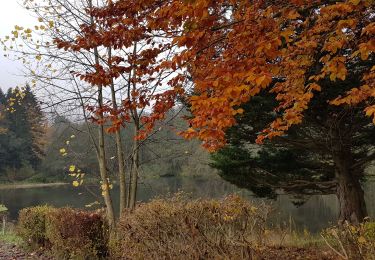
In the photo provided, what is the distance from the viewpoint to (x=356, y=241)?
4598mm

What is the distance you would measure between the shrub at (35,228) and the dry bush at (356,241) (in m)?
6.08

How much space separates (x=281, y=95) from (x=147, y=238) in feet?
13.2

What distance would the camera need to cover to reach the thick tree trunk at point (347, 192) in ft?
33.3

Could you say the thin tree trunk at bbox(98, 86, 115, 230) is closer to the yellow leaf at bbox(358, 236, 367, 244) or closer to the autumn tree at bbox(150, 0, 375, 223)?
the autumn tree at bbox(150, 0, 375, 223)

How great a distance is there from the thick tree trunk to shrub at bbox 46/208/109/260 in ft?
19.0

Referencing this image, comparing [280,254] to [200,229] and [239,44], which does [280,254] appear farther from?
[239,44]

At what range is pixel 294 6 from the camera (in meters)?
5.05

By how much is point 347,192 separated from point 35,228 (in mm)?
7200

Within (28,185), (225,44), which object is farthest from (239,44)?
(28,185)

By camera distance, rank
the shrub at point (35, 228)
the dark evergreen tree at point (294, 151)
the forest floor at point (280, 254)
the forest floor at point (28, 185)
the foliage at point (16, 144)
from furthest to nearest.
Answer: the foliage at point (16, 144)
the forest floor at point (28, 185)
the dark evergreen tree at point (294, 151)
the shrub at point (35, 228)
the forest floor at point (280, 254)

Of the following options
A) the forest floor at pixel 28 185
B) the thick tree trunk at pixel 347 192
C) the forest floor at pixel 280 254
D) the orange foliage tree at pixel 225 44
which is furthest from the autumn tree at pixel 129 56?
the forest floor at pixel 28 185

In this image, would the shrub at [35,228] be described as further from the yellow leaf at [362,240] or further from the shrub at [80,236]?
the yellow leaf at [362,240]

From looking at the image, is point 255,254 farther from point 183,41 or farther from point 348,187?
point 348,187

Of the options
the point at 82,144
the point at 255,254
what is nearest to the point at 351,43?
the point at 255,254
